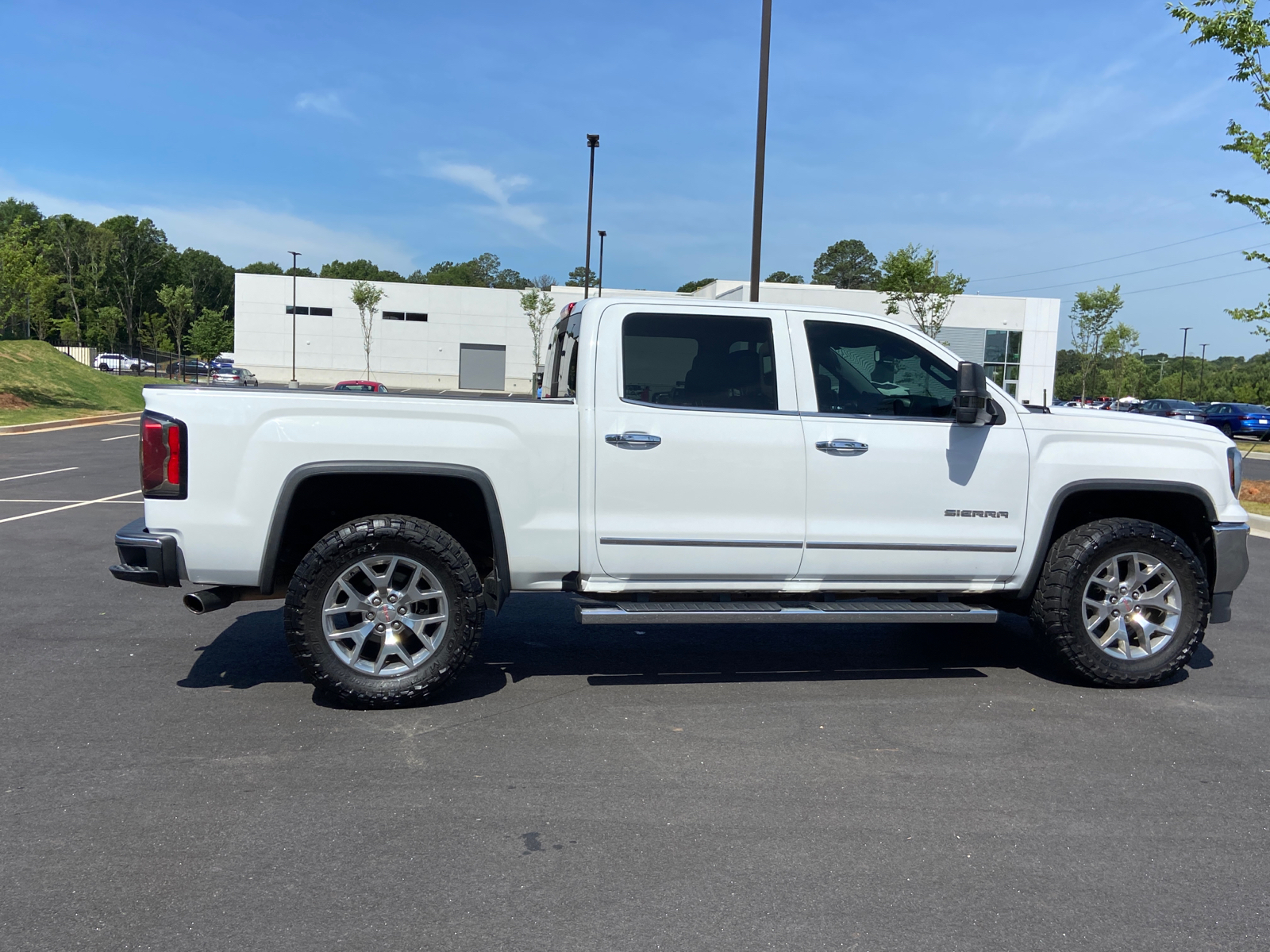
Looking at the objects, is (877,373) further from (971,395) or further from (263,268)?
(263,268)

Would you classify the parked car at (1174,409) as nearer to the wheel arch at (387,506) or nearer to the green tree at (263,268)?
the wheel arch at (387,506)

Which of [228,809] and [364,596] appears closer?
[228,809]

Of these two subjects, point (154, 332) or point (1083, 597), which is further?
point (154, 332)

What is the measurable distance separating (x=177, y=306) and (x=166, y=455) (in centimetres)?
9854

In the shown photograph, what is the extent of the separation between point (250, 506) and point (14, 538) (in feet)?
20.1

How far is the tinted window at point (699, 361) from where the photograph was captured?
5172 millimetres

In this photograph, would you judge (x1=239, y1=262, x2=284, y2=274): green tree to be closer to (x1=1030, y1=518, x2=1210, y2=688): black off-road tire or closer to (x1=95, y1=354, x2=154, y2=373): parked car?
(x1=95, y1=354, x2=154, y2=373): parked car

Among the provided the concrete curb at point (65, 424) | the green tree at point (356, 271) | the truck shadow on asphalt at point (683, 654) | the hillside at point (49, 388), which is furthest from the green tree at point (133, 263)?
the truck shadow on asphalt at point (683, 654)

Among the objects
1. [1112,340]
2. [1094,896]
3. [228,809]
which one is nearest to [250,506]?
[228,809]

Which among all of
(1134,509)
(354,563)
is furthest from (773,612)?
(1134,509)

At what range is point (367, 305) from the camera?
6197 centimetres

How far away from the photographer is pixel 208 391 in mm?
4641

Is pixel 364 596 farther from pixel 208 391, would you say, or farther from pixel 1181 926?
pixel 1181 926

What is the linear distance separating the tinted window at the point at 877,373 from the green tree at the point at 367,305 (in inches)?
2314
